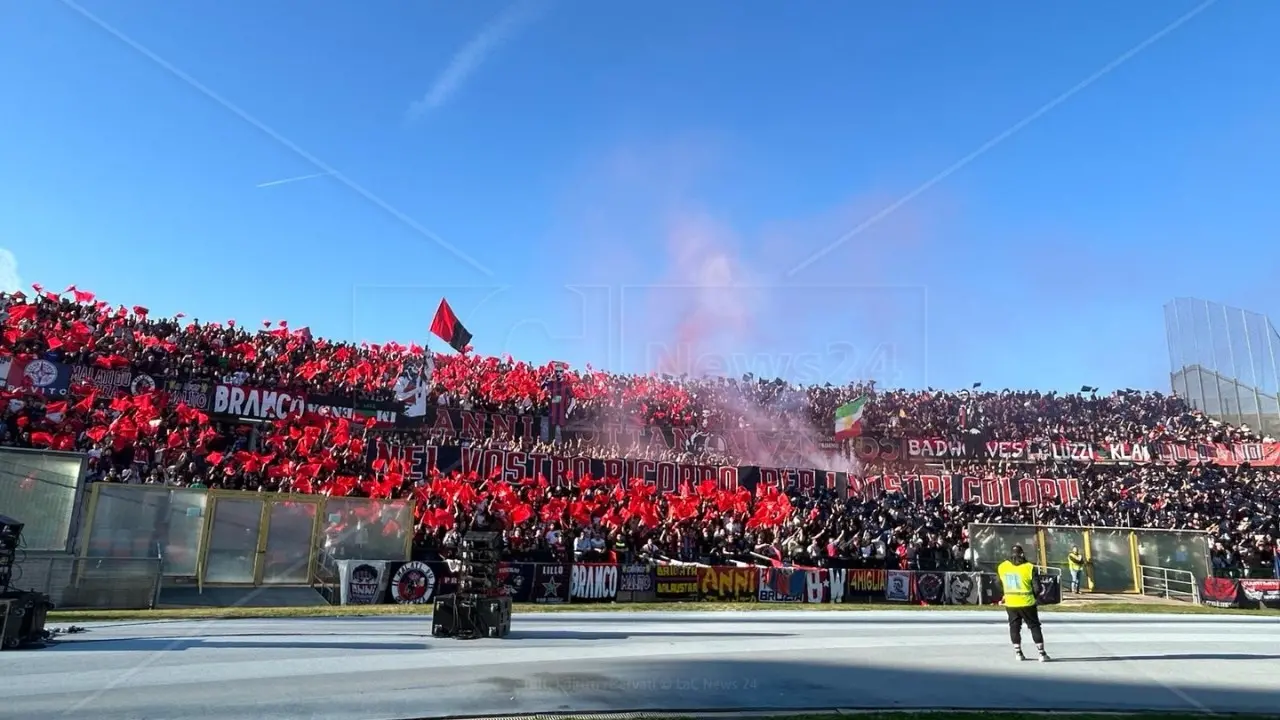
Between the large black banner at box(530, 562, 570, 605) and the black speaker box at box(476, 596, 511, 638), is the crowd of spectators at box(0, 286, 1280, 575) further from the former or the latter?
the black speaker box at box(476, 596, 511, 638)

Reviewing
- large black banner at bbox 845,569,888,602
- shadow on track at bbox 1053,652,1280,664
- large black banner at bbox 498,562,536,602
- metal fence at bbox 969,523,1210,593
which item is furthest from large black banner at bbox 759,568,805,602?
shadow on track at bbox 1053,652,1280,664

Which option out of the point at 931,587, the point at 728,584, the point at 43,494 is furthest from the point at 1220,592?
the point at 43,494

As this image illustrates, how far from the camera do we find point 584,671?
356 inches

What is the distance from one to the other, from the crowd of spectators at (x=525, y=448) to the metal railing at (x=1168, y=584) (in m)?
3.83

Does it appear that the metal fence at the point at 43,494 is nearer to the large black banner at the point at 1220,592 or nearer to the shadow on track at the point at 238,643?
the shadow on track at the point at 238,643

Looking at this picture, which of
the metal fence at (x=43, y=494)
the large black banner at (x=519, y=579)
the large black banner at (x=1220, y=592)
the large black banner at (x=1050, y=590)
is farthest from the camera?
the large black banner at (x=1220, y=592)

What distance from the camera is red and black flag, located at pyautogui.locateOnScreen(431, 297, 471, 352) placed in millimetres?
30594

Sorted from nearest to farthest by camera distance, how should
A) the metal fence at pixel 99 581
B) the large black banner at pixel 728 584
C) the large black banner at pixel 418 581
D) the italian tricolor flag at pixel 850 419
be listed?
the metal fence at pixel 99 581 < the large black banner at pixel 418 581 < the large black banner at pixel 728 584 < the italian tricolor flag at pixel 850 419

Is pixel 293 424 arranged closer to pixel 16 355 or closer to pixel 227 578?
pixel 16 355

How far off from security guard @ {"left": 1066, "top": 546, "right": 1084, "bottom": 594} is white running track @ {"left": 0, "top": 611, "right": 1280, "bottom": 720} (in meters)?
9.71

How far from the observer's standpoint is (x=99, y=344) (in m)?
24.2

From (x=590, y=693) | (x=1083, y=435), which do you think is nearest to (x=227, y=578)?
(x=590, y=693)

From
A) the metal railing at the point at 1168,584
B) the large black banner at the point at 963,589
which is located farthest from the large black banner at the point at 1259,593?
the large black banner at the point at 963,589

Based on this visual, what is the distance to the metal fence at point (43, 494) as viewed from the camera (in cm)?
1302
